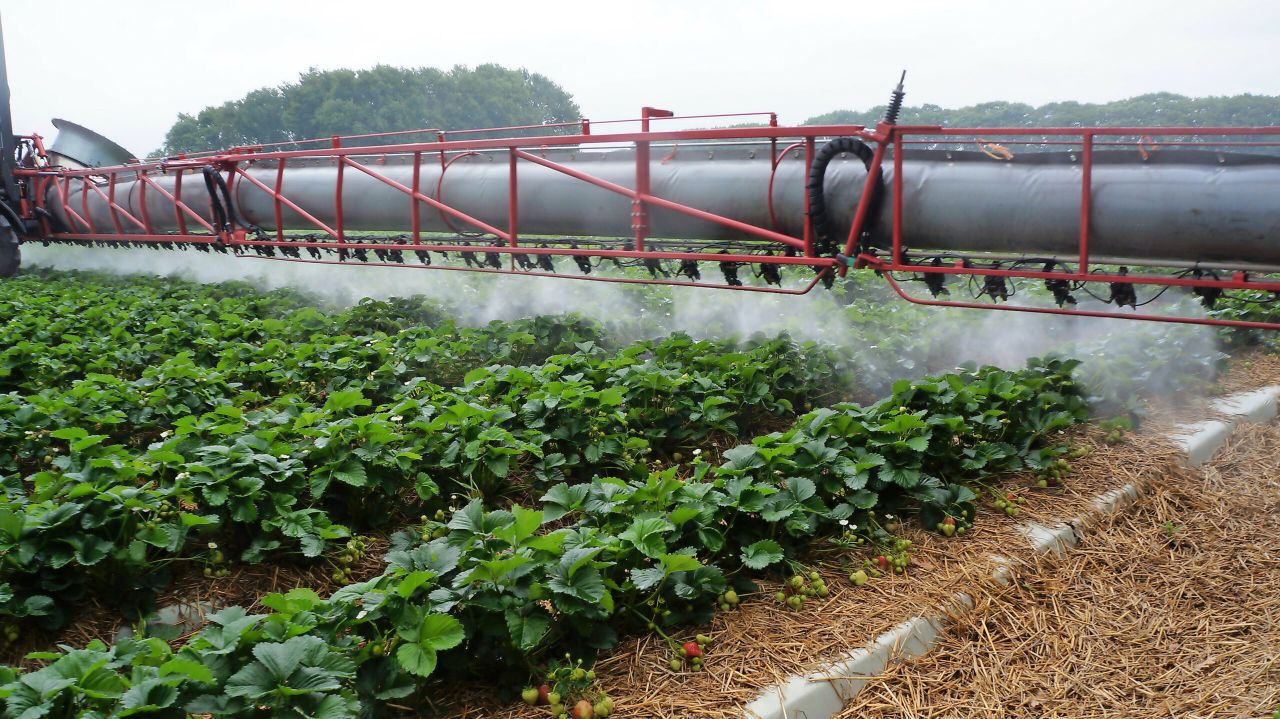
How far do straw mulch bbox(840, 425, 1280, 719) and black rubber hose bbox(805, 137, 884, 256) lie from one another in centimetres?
238

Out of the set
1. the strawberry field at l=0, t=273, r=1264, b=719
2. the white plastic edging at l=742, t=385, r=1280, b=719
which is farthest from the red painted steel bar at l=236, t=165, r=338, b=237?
the white plastic edging at l=742, t=385, r=1280, b=719

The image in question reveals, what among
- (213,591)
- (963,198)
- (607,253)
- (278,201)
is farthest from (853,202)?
(278,201)

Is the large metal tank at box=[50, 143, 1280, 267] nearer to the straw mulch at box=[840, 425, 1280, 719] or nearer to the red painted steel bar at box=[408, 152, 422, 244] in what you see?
the red painted steel bar at box=[408, 152, 422, 244]

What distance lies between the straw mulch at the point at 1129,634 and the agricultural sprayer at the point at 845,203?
114 centimetres

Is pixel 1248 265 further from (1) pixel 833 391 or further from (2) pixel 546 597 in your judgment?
(2) pixel 546 597

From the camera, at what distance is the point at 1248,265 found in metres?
4.58

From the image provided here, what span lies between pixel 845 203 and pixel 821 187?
0.21 meters

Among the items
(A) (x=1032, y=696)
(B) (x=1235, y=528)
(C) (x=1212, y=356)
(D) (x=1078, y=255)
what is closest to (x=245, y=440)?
(A) (x=1032, y=696)

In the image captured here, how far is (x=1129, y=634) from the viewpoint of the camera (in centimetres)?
368

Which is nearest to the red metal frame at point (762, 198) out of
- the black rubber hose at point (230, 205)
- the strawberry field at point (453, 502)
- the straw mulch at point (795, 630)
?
the black rubber hose at point (230, 205)

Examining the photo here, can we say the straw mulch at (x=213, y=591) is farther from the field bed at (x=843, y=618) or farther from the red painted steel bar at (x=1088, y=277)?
the red painted steel bar at (x=1088, y=277)

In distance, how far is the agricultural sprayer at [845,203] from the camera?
186 inches

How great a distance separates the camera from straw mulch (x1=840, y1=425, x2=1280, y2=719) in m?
3.22

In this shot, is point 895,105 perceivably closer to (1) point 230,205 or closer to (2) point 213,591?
(2) point 213,591
